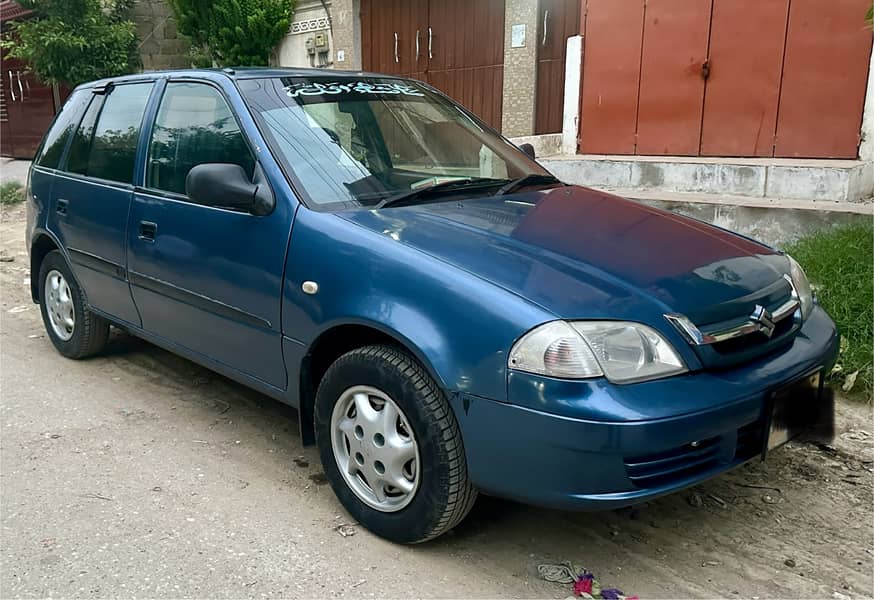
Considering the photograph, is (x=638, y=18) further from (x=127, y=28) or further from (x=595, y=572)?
(x=127, y=28)

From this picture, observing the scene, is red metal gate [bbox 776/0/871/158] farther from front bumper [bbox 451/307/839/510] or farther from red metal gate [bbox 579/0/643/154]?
front bumper [bbox 451/307/839/510]

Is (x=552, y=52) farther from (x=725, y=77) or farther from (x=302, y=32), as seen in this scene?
(x=302, y=32)

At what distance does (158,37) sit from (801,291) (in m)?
14.3

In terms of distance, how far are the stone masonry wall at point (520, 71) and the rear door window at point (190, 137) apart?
640 centimetres

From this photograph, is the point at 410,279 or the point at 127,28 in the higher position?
the point at 127,28

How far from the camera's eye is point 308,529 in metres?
2.93

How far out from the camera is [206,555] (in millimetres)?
2748

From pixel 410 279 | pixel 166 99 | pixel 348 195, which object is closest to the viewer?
pixel 410 279

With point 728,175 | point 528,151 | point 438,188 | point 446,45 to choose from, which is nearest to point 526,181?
point 438,188

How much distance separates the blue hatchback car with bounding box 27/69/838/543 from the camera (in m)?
2.33

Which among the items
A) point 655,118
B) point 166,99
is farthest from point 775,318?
point 655,118

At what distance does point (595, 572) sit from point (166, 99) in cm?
300

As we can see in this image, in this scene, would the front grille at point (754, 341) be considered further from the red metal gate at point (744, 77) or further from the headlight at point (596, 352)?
Result: the red metal gate at point (744, 77)

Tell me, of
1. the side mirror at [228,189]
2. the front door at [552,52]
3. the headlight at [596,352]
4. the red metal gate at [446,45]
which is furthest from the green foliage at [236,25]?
the headlight at [596,352]
